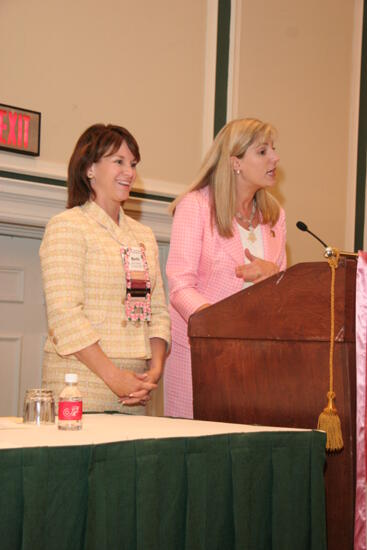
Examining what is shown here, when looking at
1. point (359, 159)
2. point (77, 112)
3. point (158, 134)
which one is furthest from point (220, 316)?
point (359, 159)

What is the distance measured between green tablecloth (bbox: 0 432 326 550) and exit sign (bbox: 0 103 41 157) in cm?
227

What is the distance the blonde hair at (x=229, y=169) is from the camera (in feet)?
8.63

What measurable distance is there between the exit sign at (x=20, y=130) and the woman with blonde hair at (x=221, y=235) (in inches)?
43.8

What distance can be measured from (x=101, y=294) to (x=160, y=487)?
0.90 metres

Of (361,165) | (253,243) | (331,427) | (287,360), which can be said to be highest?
(361,165)

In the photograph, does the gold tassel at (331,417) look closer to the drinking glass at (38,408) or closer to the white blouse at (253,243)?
the drinking glass at (38,408)

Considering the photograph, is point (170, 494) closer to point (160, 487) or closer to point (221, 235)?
point (160, 487)

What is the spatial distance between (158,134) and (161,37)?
1.70ft

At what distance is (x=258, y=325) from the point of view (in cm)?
201

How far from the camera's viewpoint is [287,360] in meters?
1.94

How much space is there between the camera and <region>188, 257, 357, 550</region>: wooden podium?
1825 millimetres

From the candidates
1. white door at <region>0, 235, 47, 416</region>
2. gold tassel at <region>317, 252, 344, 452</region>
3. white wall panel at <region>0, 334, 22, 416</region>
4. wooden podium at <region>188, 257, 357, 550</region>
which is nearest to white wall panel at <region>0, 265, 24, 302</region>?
white door at <region>0, 235, 47, 416</region>

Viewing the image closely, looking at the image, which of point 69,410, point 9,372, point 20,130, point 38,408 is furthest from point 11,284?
point 69,410

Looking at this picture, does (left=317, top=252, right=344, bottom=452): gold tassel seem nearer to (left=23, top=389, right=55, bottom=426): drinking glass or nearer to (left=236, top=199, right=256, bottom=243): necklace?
(left=23, top=389, right=55, bottom=426): drinking glass
